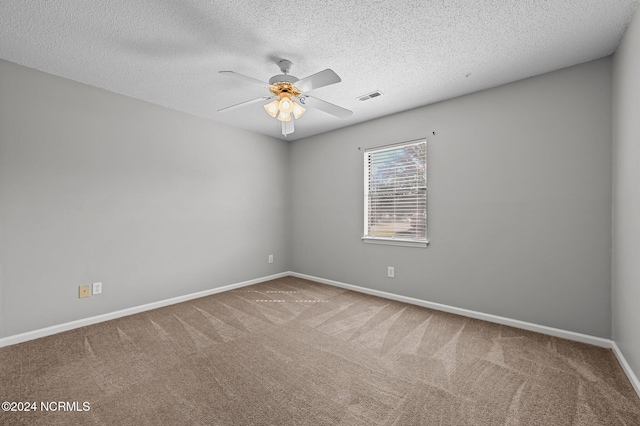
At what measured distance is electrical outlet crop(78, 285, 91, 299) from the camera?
2.87 meters

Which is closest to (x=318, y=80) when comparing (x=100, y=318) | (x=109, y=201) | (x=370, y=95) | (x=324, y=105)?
(x=324, y=105)

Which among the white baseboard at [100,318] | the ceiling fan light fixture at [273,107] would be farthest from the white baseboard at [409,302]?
the ceiling fan light fixture at [273,107]

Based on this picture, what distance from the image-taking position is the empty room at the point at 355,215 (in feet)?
6.00

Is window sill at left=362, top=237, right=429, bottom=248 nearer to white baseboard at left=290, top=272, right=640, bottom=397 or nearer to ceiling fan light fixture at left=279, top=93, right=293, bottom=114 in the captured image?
white baseboard at left=290, top=272, right=640, bottom=397

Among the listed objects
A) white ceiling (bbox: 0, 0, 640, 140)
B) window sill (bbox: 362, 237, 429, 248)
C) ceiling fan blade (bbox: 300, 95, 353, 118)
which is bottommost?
window sill (bbox: 362, 237, 429, 248)

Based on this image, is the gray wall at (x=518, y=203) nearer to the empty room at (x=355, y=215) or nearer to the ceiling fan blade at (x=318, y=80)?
the empty room at (x=355, y=215)

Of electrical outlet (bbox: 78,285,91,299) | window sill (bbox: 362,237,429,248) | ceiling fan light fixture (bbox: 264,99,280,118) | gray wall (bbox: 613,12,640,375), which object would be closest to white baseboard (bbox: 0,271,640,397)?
gray wall (bbox: 613,12,640,375)

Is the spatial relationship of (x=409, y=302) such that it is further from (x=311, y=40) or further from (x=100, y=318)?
(x=100, y=318)

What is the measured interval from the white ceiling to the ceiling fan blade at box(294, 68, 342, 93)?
1.05 ft

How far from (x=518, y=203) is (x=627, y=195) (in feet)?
2.69

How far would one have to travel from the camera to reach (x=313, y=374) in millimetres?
2031

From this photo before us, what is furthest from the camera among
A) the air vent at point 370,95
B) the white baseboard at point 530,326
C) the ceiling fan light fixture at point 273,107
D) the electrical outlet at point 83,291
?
the air vent at point 370,95

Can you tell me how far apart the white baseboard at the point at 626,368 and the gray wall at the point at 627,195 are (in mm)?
45

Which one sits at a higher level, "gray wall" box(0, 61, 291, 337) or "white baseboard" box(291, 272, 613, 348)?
"gray wall" box(0, 61, 291, 337)
